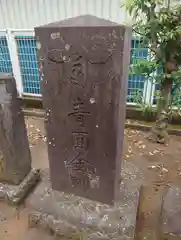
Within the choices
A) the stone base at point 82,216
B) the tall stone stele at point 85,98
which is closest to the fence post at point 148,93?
the stone base at point 82,216

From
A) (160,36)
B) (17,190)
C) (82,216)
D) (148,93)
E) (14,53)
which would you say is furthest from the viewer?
(14,53)

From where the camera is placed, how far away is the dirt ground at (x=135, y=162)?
230 centimetres

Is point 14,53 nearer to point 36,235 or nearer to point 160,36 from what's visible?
→ point 160,36

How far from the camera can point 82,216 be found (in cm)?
217

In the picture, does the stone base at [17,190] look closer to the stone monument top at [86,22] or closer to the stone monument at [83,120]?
the stone monument at [83,120]

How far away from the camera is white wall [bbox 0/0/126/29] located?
434 cm

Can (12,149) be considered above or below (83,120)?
below

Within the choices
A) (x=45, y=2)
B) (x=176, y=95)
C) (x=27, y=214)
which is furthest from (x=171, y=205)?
(x=45, y=2)

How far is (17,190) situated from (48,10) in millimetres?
3752

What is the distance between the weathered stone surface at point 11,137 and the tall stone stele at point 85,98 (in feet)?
1.43

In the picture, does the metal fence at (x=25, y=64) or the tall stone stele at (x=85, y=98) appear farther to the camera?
the metal fence at (x=25, y=64)

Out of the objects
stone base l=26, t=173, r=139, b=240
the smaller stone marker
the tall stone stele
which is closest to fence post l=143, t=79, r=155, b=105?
stone base l=26, t=173, r=139, b=240

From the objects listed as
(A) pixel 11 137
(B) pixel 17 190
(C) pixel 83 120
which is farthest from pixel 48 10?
(B) pixel 17 190

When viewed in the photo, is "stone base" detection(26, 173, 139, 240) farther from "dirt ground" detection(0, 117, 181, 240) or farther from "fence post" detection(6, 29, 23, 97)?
"fence post" detection(6, 29, 23, 97)
